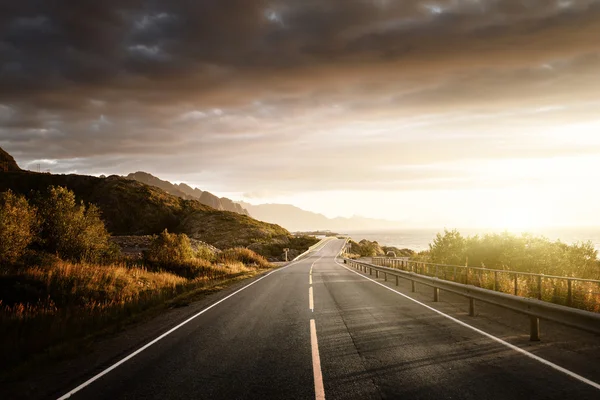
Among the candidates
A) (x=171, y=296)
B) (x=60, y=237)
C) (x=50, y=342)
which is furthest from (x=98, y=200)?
(x=50, y=342)

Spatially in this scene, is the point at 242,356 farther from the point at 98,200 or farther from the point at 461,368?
the point at 98,200

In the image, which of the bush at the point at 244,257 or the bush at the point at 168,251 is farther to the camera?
the bush at the point at 244,257

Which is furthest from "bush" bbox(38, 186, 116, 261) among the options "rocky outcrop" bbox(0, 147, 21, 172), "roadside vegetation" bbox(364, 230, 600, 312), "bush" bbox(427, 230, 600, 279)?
"rocky outcrop" bbox(0, 147, 21, 172)

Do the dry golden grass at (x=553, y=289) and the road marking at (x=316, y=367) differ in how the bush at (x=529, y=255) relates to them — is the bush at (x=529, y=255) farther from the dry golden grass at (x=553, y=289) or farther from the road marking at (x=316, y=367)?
the road marking at (x=316, y=367)

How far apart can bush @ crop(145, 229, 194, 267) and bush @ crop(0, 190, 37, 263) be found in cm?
799

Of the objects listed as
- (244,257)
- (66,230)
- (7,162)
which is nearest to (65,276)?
(66,230)

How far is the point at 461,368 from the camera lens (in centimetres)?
632

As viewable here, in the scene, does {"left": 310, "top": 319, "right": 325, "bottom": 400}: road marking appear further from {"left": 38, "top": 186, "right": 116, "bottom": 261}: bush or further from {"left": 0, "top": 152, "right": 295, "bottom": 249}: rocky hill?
{"left": 0, "top": 152, "right": 295, "bottom": 249}: rocky hill

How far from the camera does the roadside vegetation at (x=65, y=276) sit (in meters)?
9.81

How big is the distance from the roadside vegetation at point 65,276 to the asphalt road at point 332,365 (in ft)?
10.2

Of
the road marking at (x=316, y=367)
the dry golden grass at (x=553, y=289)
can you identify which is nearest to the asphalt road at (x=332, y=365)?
the road marking at (x=316, y=367)

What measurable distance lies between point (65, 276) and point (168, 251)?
38.7 ft

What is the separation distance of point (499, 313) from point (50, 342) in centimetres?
1276

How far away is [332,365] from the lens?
6488 mm
